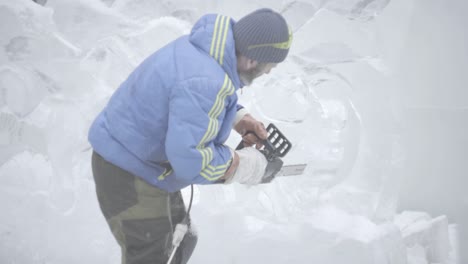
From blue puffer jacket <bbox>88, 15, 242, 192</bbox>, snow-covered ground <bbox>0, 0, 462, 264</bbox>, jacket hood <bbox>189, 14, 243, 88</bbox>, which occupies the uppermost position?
jacket hood <bbox>189, 14, 243, 88</bbox>

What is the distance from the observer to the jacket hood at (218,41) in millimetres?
1200

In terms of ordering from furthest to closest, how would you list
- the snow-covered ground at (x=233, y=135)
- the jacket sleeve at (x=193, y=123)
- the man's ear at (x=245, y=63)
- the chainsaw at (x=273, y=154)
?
the snow-covered ground at (x=233, y=135)
the chainsaw at (x=273, y=154)
the man's ear at (x=245, y=63)
the jacket sleeve at (x=193, y=123)

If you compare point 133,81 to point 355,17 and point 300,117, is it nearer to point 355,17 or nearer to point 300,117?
point 300,117

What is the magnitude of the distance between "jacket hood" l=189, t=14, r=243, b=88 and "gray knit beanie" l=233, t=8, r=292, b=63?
3 cm

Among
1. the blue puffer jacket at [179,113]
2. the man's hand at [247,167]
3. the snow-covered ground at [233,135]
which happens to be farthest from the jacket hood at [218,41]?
the snow-covered ground at [233,135]

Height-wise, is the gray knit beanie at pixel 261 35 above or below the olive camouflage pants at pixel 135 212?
above

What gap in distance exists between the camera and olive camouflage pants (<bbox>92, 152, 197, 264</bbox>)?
1.35m

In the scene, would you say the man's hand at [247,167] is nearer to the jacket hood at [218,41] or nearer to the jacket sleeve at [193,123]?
the jacket sleeve at [193,123]

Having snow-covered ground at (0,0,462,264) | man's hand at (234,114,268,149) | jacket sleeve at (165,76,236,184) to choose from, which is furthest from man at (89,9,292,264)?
snow-covered ground at (0,0,462,264)

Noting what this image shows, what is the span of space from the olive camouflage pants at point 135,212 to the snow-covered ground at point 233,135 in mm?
567

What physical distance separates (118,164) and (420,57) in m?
1.82

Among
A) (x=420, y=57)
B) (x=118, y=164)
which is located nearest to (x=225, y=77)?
(x=118, y=164)

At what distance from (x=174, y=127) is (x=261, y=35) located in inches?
13.0

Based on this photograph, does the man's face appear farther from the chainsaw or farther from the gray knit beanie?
the chainsaw
